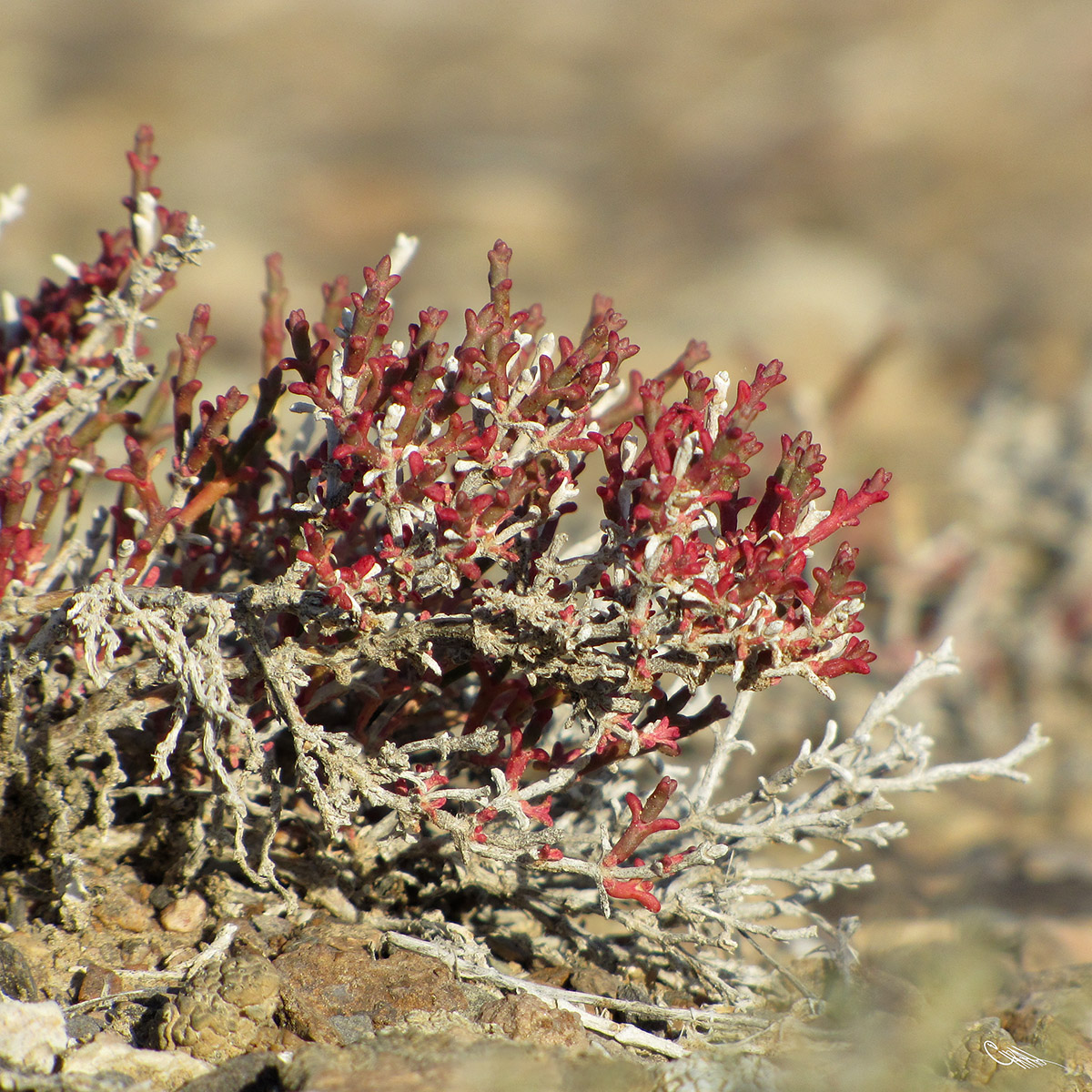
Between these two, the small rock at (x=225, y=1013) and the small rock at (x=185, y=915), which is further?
the small rock at (x=185, y=915)

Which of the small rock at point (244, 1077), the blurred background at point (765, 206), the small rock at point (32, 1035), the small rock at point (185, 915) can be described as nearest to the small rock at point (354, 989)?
the small rock at point (244, 1077)

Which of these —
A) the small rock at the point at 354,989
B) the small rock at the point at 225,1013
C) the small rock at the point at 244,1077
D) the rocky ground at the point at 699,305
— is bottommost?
the small rock at the point at 244,1077

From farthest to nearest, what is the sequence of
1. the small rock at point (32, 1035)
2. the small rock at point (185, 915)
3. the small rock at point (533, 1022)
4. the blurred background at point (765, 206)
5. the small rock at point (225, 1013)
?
the blurred background at point (765, 206)
the small rock at point (185, 915)
the small rock at point (533, 1022)
the small rock at point (225, 1013)
the small rock at point (32, 1035)

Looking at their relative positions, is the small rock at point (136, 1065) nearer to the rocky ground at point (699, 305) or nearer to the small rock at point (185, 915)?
the rocky ground at point (699, 305)

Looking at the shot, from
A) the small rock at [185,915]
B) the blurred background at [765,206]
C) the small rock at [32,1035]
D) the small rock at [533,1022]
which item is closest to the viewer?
the small rock at [32,1035]

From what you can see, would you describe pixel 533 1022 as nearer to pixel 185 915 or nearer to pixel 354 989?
pixel 354 989

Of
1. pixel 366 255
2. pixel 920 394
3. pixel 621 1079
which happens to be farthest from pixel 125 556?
pixel 366 255

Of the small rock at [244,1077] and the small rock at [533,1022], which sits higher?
the small rock at [533,1022]

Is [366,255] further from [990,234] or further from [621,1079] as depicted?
[621,1079]

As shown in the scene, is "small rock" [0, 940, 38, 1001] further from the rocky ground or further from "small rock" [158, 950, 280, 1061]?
"small rock" [158, 950, 280, 1061]
